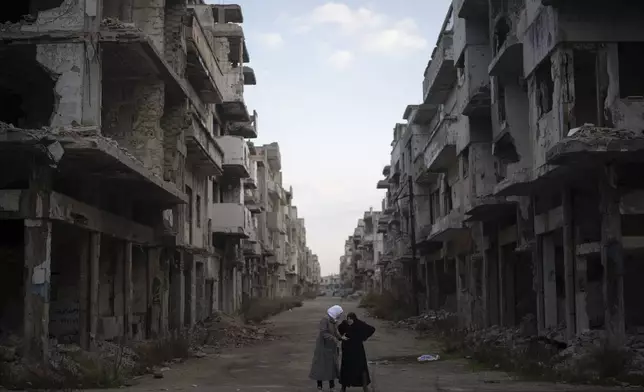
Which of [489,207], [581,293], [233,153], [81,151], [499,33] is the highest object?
[499,33]

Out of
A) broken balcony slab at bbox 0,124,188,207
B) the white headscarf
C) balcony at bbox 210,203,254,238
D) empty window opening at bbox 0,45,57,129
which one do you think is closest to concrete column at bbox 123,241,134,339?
broken balcony slab at bbox 0,124,188,207

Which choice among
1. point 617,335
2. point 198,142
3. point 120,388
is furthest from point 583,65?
point 198,142

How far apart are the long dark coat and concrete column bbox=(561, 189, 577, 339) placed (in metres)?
6.26

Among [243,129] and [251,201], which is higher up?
[243,129]

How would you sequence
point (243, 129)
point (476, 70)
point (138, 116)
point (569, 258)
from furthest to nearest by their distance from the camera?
point (243, 129)
point (476, 70)
point (138, 116)
point (569, 258)

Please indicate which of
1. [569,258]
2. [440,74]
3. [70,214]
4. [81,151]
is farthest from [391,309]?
[81,151]

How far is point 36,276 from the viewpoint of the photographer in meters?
16.0

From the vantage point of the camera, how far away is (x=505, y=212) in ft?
82.1

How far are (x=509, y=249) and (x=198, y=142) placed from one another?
11.7m

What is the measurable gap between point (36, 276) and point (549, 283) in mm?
12543

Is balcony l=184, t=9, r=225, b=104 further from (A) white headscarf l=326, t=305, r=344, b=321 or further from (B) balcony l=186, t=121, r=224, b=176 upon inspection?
(A) white headscarf l=326, t=305, r=344, b=321

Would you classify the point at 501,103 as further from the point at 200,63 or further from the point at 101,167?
the point at 101,167

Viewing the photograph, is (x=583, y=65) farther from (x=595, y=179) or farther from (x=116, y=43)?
(x=116, y=43)

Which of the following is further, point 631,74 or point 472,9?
point 472,9
